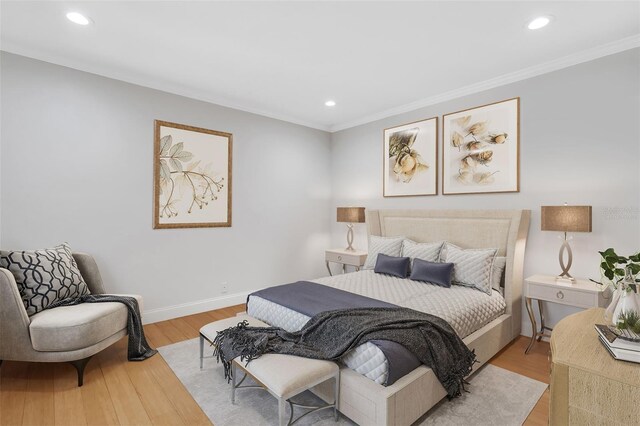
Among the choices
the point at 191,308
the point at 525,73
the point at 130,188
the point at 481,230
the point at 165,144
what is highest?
the point at 525,73

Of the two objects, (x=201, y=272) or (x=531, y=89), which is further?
(x=201, y=272)

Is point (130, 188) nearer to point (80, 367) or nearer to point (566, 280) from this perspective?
point (80, 367)

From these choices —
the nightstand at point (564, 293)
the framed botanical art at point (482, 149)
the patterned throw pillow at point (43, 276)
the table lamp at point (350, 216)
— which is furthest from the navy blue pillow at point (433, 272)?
the patterned throw pillow at point (43, 276)

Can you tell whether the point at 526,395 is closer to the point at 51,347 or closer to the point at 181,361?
the point at 181,361

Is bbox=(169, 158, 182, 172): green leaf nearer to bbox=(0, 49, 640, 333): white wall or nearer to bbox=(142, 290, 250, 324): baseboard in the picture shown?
bbox=(0, 49, 640, 333): white wall

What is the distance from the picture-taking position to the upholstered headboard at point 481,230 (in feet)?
10.4

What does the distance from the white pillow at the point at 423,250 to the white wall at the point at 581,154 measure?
695 millimetres

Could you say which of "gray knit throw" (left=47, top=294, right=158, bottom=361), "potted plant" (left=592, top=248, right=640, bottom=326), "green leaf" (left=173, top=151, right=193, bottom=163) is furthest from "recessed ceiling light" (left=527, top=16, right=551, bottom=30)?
"gray knit throw" (left=47, top=294, right=158, bottom=361)

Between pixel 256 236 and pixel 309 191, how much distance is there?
3.99 ft

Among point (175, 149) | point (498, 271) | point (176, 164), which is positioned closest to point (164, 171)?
point (176, 164)

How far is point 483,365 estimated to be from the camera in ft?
8.74

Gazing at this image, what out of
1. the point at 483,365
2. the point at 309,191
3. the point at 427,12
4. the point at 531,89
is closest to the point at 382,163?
the point at 309,191

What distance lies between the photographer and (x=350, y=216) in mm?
4742

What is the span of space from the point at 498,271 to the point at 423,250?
0.77 meters
